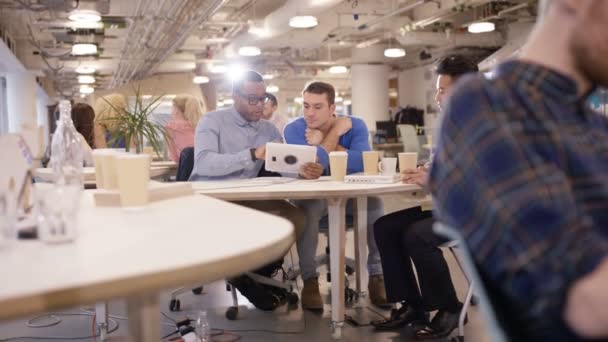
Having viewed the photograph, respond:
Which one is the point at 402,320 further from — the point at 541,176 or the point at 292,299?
the point at 541,176

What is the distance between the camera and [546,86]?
0.94 m

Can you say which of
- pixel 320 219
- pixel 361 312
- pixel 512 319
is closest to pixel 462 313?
pixel 361 312

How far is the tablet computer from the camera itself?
319cm

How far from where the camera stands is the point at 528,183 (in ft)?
2.79

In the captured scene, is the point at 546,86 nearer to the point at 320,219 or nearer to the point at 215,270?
the point at 215,270

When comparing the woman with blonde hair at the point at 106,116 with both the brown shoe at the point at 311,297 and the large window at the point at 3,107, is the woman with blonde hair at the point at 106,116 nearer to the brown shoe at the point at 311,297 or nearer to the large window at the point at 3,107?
the brown shoe at the point at 311,297

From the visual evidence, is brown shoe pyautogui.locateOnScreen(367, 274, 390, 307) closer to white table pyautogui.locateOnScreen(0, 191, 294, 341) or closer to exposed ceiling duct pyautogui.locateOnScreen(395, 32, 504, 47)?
white table pyautogui.locateOnScreen(0, 191, 294, 341)

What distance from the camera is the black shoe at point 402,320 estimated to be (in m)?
3.11

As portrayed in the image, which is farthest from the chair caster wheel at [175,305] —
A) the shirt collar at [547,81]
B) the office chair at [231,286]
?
the shirt collar at [547,81]

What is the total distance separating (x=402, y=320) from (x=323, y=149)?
1.10 m

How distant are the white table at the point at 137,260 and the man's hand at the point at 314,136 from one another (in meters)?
2.35

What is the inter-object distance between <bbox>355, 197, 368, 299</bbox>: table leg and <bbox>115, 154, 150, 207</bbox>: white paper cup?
186cm

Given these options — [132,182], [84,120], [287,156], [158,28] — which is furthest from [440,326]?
[158,28]

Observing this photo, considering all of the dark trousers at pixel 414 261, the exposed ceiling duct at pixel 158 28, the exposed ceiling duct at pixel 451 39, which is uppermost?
the exposed ceiling duct at pixel 451 39
